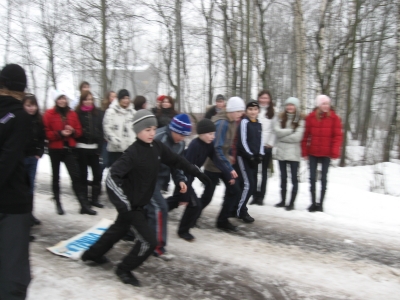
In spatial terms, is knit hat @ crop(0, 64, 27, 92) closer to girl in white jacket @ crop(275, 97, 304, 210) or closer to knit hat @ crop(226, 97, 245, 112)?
knit hat @ crop(226, 97, 245, 112)

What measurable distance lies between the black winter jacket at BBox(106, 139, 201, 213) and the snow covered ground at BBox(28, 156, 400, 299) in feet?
3.01

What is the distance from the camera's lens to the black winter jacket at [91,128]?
6.38 m

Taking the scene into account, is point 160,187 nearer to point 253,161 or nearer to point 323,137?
point 253,161

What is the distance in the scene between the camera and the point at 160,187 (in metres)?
4.95

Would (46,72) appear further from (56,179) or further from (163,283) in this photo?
(163,283)

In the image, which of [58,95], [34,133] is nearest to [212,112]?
[58,95]

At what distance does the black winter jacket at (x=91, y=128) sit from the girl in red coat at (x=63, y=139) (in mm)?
97

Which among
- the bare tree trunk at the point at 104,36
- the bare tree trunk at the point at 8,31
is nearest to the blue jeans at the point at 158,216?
the bare tree trunk at the point at 104,36

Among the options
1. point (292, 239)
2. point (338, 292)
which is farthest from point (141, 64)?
point (338, 292)

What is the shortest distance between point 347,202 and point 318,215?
4.04 feet

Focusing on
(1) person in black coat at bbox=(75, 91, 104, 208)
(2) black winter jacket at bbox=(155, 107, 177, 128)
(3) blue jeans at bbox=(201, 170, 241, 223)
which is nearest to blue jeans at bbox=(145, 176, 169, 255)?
(3) blue jeans at bbox=(201, 170, 241, 223)

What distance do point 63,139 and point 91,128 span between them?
1.76 feet

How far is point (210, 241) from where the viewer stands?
5434mm

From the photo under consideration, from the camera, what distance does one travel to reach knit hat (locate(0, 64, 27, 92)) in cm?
305
